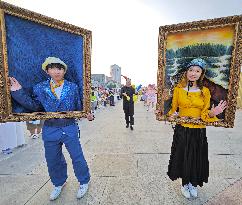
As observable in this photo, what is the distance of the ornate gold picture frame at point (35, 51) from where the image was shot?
236 centimetres

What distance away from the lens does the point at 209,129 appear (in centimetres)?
747

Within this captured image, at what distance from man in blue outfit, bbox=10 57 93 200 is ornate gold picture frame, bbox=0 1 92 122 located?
0.07 m

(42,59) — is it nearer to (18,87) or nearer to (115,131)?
(18,87)

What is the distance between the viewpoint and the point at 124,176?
3.68m

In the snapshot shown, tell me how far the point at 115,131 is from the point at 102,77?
4416 cm

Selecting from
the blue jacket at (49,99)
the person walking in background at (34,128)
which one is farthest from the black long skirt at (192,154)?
the person walking in background at (34,128)

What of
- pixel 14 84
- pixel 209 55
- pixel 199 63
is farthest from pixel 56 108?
pixel 209 55

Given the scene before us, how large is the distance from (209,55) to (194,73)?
0.93 ft

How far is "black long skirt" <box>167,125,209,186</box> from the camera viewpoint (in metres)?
2.89

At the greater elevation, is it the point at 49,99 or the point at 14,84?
the point at 14,84

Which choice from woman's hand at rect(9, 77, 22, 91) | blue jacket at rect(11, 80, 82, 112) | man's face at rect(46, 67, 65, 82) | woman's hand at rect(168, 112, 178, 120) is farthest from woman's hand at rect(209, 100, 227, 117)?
woman's hand at rect(9, 77, 22, 91)

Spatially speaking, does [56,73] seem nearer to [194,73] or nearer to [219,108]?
[194,73]

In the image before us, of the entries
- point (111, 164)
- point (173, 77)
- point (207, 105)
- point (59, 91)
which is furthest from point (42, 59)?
point (111, 164)

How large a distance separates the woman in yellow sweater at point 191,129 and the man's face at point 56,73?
149cm
